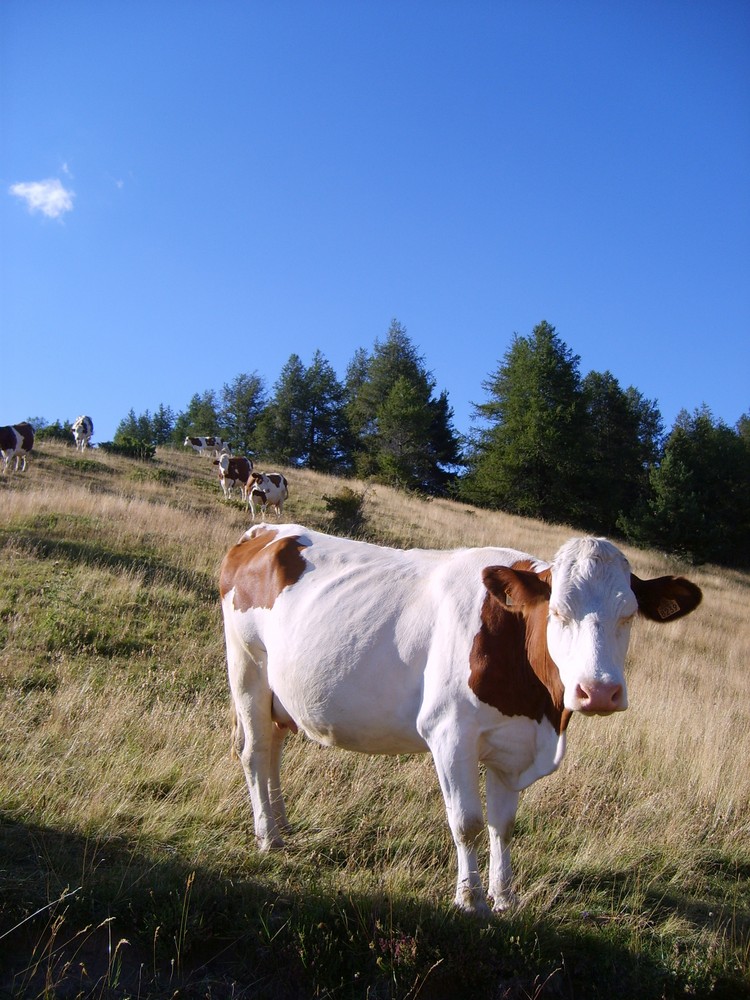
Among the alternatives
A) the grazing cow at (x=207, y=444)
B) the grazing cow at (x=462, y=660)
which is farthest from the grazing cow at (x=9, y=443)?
the grazing cow at (x=462, y=660)

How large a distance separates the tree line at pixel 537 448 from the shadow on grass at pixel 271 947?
86.6 ft

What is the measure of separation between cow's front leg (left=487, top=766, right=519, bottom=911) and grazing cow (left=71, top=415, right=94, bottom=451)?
980 inches

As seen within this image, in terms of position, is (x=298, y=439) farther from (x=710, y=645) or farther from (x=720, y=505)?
(x=710, y=645)

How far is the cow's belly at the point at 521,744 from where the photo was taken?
3.72 m

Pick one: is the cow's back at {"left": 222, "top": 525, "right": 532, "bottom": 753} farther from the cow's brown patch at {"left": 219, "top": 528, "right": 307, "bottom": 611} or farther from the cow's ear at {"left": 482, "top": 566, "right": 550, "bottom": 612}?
the cow's ear at {"left": 482, "top": 566, "right": 550, "bottom": 612}

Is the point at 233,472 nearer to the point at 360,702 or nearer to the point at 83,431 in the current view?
the point at 83,431

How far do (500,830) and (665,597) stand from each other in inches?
61.9

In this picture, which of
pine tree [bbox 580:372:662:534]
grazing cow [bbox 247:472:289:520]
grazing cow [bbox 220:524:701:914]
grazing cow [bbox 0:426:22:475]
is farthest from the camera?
pine tree [bbox 580:372:662:534]

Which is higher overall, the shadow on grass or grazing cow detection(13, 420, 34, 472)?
grazing cow detection(13, 420, 34, 472)

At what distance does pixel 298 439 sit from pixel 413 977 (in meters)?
49.2

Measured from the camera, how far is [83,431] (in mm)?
26844

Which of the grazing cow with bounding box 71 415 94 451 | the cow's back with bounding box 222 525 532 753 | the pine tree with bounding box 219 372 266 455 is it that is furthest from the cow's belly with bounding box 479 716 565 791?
the pine tree with bounding box 219 372 266 455

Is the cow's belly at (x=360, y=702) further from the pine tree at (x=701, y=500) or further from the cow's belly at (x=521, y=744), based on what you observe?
the pine tree at (x=701, y=500)

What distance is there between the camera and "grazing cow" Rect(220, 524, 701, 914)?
3438 millimetres
